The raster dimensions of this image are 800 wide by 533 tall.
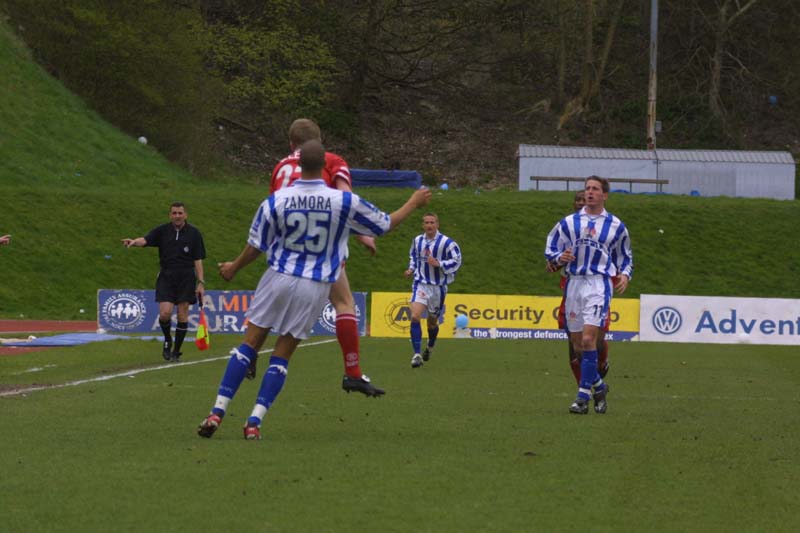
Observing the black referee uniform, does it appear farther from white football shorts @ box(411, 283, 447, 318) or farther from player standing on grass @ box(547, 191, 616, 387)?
player standing on grass @ box(547, 191, 616, 387)

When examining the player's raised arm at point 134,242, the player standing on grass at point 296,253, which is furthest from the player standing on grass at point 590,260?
the player's raised arm at point 134,242

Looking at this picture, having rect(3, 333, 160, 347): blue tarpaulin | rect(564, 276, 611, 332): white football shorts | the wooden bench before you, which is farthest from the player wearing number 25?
the wooden bench

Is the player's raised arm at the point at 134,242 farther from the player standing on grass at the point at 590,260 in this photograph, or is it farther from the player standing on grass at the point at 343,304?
the player standing on grass at the point at 343,304

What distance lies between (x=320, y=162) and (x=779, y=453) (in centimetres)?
337

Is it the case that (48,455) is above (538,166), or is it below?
below

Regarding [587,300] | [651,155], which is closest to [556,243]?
[587,300]

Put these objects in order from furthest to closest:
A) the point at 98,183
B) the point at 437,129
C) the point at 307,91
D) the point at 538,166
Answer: the point at 437,129, the point at 307,91, the point at 538,166, the point at 98,183

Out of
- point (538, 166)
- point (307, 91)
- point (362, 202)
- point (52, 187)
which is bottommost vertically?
point (362, 202)

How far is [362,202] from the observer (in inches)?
343

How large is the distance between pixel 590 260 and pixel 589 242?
16cm

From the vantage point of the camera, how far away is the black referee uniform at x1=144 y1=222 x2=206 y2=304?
17.7 m

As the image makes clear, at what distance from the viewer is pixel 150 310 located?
26344mm

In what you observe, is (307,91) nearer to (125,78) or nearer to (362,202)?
(125,78)

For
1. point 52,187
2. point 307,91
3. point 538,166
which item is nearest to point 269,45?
point 307,91
